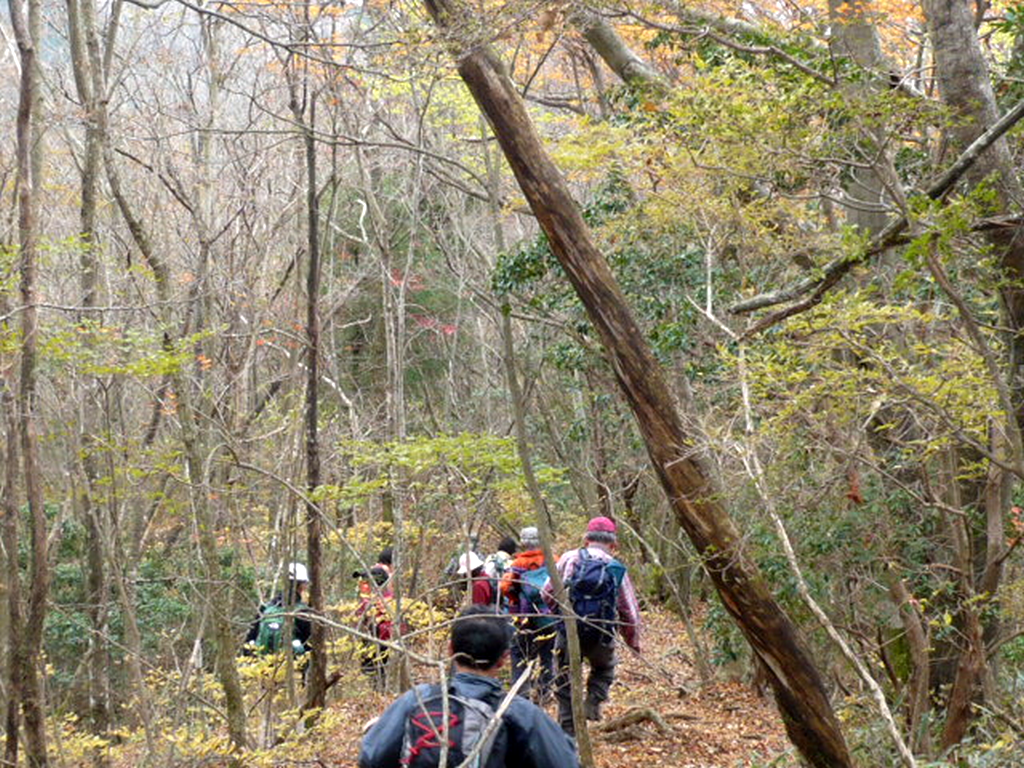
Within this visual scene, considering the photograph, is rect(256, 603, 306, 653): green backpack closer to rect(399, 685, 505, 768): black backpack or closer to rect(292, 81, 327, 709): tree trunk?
rect(292, 81, 327, 709): tree trunk

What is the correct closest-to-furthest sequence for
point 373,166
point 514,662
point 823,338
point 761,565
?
point 823,338, point 761,565, point 514,662, point 373,166

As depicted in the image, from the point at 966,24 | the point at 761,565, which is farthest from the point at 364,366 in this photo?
the point at 966,24

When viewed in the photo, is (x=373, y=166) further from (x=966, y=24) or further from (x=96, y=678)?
(x=966, y=24)

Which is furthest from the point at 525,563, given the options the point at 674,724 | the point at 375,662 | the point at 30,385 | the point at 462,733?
the point at 462,733

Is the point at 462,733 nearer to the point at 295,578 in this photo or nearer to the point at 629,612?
the point at 629,612

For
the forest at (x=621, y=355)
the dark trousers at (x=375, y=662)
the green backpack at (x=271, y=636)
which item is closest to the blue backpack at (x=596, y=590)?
the forest at (x=621, y=355)

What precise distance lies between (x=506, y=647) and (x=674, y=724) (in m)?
6.59

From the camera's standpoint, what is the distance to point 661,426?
651 centimetres

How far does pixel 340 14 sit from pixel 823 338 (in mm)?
6671

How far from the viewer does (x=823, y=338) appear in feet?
20.5

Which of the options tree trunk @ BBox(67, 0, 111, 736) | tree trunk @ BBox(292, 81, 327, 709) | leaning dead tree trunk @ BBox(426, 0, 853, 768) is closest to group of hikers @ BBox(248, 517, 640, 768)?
tree trunk @ BBox(292, 81, 327, 709)

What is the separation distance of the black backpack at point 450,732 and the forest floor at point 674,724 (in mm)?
4415

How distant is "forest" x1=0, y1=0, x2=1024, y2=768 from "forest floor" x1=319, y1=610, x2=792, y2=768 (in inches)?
2.2

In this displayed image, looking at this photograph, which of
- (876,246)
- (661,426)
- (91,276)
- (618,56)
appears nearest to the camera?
(876,246)
